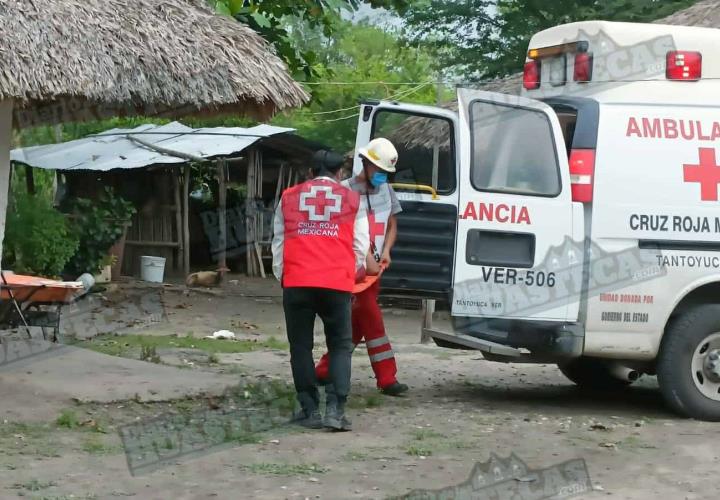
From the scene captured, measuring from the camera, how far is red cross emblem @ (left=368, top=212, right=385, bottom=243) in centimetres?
855

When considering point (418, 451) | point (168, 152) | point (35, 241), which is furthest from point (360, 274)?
point (168, 152)

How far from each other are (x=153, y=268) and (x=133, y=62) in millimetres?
12314

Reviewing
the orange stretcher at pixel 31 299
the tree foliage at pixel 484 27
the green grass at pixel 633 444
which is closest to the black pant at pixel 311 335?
the green grass at pixel 633 444

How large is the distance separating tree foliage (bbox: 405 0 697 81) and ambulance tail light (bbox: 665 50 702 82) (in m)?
14.0

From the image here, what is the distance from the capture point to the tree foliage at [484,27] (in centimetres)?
2358

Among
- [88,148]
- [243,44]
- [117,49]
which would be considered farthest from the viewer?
[88,148]

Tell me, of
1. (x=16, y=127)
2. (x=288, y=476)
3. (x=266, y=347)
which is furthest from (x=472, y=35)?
(x=288, y=476)

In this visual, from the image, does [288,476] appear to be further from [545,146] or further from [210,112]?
[210,112]

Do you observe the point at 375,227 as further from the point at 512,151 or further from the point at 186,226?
the point at 186,226

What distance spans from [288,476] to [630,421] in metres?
3.10

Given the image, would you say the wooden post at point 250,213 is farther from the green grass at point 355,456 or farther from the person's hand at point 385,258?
the green grass at point 355,456

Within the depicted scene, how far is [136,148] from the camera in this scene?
22.4m

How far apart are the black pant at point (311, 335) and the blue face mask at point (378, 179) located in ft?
3.54

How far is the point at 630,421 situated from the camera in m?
8.68
